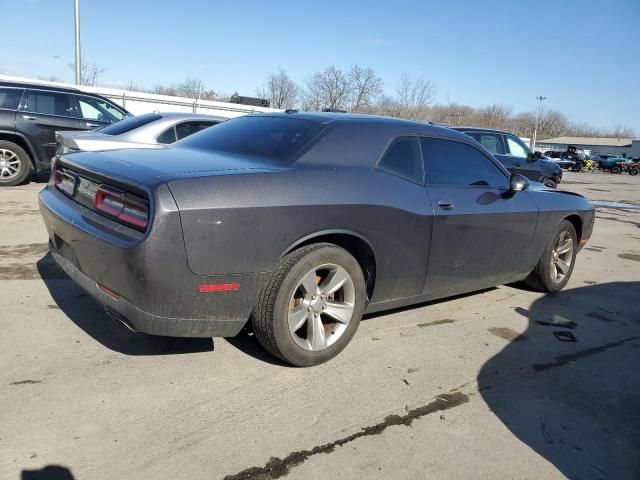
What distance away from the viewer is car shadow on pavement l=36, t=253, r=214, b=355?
330 cm

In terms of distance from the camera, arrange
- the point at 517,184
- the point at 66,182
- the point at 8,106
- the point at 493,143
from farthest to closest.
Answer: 1. the point at 493,143
2. the point at 8,106
3. the point at 517,184
4. the point at 66,182

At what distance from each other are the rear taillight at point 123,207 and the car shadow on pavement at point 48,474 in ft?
3.61

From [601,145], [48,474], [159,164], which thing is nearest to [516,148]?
[159,164]

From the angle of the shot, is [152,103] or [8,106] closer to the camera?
[8,106]

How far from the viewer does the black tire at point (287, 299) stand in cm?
293

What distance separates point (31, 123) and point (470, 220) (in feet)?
26.7

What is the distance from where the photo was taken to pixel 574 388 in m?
A: 3.26

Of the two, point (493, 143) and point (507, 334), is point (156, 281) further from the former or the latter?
point (493, 143)

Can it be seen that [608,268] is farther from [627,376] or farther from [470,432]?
[470,432]

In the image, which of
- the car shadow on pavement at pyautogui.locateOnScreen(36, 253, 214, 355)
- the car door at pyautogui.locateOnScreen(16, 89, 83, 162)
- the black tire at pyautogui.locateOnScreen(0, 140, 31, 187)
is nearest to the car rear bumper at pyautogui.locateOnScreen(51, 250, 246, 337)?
the car shadow on pavement at pyautogui.locateOnScreen(36, 253, 214, 355)

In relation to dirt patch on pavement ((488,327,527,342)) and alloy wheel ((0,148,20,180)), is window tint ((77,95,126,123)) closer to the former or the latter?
alloy wheel ((0,148,20,180))

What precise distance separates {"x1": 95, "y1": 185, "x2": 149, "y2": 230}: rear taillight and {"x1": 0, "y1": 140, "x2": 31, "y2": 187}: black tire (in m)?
7.44

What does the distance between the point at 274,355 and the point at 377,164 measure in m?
1.39

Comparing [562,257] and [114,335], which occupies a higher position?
[562,257]
